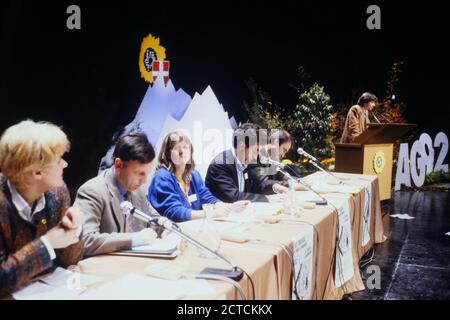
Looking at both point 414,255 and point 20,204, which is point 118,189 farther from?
point 414,255

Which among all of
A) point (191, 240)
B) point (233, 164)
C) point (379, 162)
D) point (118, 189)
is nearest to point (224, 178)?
point (233, 164)

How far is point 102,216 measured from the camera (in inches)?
74.7

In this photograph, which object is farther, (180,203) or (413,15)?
(413,15)

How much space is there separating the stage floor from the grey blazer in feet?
6.18

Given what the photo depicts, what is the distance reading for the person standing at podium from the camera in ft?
18.8

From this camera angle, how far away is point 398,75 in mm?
8570

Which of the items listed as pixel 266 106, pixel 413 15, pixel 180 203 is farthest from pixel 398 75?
pixel 180 203

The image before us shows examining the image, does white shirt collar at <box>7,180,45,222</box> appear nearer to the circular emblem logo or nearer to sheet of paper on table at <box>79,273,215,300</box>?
sheet of paper on table at <box>79,273,215,300</box>

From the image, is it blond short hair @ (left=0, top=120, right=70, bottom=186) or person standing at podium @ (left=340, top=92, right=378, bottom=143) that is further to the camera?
person standing at podium @ (left=340, top=92, right=378, bottom=143)

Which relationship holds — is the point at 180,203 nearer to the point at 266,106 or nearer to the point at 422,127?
the point at 266,106

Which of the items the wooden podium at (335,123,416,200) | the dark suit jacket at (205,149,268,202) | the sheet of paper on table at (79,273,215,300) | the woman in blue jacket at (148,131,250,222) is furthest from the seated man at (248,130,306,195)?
the sheet of paper on table at (79,273,215,300)

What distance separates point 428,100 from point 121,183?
325 inches

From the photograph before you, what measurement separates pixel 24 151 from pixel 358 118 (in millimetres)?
5092

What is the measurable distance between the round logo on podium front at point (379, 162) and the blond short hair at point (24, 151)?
182 inches
